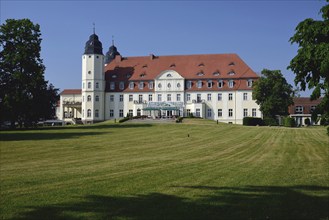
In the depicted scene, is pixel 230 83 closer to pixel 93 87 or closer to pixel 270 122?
pixel 270 122

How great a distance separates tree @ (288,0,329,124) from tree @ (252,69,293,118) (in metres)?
45.6

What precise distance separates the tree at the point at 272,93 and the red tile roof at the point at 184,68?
565 centimetres

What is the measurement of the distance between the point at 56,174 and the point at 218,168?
555 cm

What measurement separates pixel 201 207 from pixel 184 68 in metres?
59.8

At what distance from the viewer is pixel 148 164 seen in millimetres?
14312

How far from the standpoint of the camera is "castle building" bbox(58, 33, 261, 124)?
Result: 63.1 meters

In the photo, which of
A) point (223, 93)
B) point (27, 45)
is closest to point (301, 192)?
point (27, 45)

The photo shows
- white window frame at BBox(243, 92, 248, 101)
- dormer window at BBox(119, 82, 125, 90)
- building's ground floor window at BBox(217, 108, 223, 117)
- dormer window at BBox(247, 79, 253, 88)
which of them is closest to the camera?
dormer window at BBox(247, 79, 253, 88)

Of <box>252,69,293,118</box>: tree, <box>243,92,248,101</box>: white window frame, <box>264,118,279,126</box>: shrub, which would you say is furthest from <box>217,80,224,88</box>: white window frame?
<box>264,118,279,126</box>: shrub

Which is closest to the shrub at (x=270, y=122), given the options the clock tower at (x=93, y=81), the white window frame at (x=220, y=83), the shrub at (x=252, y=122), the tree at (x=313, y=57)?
the shrub at (x=252, y=122)

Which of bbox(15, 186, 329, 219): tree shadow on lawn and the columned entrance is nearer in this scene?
bbox(15, 186, 329, 219): tree shadow on lawn

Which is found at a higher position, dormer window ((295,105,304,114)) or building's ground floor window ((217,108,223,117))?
dormer window ((295,105,304,114))

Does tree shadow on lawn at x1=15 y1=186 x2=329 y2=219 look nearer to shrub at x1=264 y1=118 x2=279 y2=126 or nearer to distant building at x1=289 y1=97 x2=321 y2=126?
shrub at x1=264 y1=118 x2=279 y2=126

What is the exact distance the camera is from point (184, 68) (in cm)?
6681
